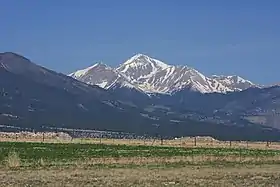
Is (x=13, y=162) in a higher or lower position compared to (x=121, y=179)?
higher

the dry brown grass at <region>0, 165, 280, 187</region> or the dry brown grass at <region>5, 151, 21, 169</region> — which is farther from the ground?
the dry brown grass at <region>5, 151, 21, 169</region>

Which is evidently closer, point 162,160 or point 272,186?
point 272,186

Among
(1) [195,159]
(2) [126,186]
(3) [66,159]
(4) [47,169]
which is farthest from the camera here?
(1) [195,159]

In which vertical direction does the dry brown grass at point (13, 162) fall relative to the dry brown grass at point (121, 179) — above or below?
above

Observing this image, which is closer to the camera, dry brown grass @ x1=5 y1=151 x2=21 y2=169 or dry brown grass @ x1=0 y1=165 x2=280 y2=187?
dry brown grass @ x1=0 y1=165 x2=280 y2=187

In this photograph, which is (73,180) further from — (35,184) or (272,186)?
(272,186)

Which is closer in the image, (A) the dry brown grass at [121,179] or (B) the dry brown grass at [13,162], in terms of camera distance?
(A) the dry brown grass at [121,179]

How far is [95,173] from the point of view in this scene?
4875 cm

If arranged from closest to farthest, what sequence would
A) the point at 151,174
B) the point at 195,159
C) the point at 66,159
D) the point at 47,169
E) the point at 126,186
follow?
the point at 126,186, the point at 151,174, the point at 47,169, the point at 66,159, the point at 195,159

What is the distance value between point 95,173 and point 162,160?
21.9 metres

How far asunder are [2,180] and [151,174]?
11.6m

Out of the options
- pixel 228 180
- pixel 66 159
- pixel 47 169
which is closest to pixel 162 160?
pixel 66 159

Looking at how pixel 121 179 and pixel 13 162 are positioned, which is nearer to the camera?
pixel 121 179

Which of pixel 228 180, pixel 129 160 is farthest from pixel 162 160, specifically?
pixel 228 180
